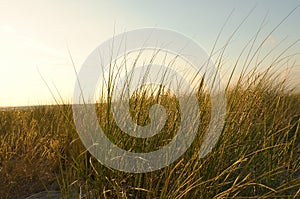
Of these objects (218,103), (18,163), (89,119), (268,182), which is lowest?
(18,163)

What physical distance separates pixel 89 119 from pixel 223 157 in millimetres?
914

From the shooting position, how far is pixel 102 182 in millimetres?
1568

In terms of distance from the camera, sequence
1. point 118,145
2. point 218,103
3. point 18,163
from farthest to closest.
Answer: point 18,163
point 218,103
point 118,145

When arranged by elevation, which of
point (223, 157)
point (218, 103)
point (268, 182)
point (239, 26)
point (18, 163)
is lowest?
point (18, 163)

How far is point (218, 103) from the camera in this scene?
1946 mm

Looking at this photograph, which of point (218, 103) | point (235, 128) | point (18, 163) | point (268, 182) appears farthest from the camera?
point (18, 163)

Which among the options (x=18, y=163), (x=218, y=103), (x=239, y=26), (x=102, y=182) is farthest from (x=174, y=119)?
(x=18, y=163)

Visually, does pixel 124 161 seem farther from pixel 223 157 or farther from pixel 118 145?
pixel 223 157

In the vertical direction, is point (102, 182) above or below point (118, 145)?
below

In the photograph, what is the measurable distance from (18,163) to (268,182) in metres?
1.74

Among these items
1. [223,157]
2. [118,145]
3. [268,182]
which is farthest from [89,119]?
[268,182]

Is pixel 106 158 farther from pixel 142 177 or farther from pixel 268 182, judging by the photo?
pixel 268 182

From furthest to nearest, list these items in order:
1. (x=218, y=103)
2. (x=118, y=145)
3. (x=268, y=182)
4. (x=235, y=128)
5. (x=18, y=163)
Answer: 1. (x=18, y=163)
2. (x=218, y=103)
3. (x=235, y=128)
4. (x=118, y=145)
5. (x=268, y=182)

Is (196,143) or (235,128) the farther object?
(235,128)
